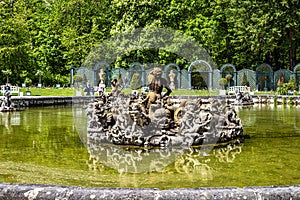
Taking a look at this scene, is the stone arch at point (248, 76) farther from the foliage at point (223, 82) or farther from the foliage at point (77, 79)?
the foliage at point (77, 79)

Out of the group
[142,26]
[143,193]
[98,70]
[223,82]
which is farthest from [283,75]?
[143,193]

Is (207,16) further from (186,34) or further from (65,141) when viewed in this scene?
(65,141)

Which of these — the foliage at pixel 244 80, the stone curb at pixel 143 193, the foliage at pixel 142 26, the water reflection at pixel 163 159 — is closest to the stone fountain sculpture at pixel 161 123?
the water reflection at pixel 163 159

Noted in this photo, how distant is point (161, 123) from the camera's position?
12703mm

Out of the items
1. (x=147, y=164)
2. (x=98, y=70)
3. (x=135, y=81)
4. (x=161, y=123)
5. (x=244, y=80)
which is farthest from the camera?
(x=98, y=70)

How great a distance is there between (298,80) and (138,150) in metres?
36.2

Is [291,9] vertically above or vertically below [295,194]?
above

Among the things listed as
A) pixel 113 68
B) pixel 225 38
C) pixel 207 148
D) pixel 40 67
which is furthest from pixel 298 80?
pixel 207 148

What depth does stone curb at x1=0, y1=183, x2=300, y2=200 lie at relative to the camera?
462 cm

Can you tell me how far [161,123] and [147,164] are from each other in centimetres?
273

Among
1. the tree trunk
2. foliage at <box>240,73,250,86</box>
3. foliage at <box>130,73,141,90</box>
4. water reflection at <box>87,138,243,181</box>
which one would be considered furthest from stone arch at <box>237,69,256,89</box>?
water reflection at <box>87,138,243,181</box>

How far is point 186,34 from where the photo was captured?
46.6 metres

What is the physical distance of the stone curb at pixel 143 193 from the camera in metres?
A: 4.62

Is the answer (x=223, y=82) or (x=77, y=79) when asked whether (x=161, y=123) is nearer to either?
(x=223, y=82)
